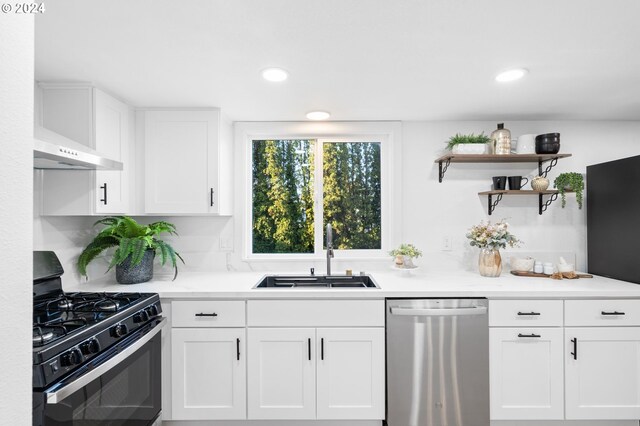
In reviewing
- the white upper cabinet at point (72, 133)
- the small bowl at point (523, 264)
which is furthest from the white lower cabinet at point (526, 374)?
the white upper cabinet at point (72, 133)

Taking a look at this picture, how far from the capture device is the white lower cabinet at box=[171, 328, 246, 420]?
201cm

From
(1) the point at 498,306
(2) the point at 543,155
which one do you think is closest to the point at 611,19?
(2) the point at 543,155

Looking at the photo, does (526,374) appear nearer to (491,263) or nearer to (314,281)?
(491,263)

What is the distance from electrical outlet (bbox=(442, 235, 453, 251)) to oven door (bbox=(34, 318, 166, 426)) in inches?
79.9

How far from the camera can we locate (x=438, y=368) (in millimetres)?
1981

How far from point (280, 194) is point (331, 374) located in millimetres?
1401

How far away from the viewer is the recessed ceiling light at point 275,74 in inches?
69.7

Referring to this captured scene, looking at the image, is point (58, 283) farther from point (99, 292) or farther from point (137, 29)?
point (137, 29)

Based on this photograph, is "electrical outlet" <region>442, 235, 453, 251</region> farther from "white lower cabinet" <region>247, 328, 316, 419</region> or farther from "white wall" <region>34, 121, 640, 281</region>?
"white lower cabinet" <region>247, 328, 316, 419</region>

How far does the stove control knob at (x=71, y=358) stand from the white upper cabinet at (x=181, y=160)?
122 centimetres

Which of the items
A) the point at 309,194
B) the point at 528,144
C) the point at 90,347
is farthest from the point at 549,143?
the point at 90,347

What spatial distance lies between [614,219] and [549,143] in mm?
659

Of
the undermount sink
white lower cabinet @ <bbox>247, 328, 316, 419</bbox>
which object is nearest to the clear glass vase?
the undermount sink

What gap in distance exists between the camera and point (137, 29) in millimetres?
1392
